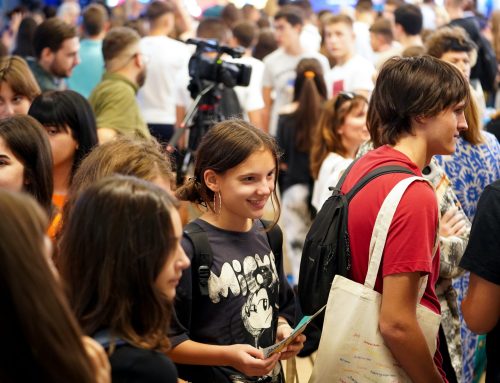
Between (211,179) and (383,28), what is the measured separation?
6.31 m

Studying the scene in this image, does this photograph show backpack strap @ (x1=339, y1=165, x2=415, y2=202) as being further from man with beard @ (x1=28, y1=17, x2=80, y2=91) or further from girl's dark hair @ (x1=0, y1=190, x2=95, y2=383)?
man with beard @ (x1=28, y1=17, x2=80, y2=91)

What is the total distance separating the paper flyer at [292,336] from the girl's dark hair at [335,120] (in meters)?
2.32

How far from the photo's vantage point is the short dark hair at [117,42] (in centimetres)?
565

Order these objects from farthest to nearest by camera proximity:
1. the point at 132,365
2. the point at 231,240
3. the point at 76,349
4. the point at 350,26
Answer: the point at 350,26 < the point at 231,240 < the point at 132,365 < the point at 76,349

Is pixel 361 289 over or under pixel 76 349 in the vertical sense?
under

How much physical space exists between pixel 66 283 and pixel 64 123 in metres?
1.81

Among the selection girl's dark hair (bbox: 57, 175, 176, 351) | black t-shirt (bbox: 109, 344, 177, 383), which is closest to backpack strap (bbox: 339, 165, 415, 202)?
girl's dark hair (bbox: 57, 175, 176, 351)

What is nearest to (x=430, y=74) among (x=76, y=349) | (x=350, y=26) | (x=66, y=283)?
(x=66, y=283)

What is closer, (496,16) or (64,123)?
(64,123)

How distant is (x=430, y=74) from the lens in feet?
8.55

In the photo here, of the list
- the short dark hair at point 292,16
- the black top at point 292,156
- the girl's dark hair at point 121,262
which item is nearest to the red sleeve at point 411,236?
the girl's dark hair at point 121,262

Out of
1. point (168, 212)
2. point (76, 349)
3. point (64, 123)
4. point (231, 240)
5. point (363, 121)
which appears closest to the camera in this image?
point (76, 349)

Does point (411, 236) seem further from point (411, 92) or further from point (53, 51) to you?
point (53, 51)

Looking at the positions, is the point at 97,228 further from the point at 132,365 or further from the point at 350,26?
the point at 350,26
